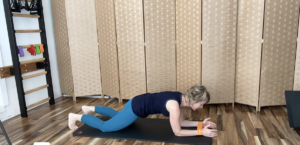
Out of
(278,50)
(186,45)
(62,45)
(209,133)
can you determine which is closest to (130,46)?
(186,45)

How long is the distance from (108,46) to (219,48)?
5.40ft

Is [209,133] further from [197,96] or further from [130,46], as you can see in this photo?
[130,46]

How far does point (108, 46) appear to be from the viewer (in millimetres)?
3689

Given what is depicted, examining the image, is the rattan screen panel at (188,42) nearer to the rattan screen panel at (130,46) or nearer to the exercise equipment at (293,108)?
the rattan screen panel at (130,46)

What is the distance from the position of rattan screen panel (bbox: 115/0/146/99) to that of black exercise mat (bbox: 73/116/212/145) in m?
0.89

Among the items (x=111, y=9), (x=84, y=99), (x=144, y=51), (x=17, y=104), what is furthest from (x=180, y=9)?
(x=17, y=104)

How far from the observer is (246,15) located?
3.13 metres

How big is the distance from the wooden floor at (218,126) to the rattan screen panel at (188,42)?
487 millimetres

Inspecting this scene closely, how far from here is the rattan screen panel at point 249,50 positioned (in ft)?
10.0

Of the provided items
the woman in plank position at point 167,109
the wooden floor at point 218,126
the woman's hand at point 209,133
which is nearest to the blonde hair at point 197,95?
the woman in plank position at point 167,109

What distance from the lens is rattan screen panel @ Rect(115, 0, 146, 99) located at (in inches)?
133

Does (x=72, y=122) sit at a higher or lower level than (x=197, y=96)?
lower

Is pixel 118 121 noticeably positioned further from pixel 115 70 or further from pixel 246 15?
pixel 246 15

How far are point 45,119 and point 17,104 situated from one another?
559mm
